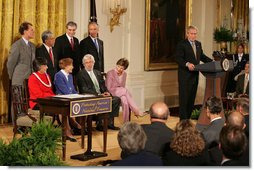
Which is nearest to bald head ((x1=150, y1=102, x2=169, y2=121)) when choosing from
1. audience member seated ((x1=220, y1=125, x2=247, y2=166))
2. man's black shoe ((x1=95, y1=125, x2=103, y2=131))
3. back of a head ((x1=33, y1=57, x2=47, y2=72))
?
audience member seated ((x1=220, y1=125, x2=247, y2=166))

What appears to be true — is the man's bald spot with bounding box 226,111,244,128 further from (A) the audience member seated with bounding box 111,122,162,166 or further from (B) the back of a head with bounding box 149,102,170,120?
(A) the audience member seated with bounding box 111,122,162,166

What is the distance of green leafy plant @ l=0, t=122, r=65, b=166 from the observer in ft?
17.4

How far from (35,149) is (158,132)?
1394 millimetres

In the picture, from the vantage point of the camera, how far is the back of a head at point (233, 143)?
384 centimetres

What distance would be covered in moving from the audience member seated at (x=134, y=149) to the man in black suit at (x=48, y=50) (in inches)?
171

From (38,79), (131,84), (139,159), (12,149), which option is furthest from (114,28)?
(139,159)

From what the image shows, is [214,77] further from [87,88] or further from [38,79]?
[38,79]

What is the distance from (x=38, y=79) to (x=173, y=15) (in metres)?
5.50

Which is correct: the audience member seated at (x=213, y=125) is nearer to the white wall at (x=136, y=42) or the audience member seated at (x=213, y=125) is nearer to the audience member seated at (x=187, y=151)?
the audience member seated at (x=187, y=151)

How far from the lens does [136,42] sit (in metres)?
11.1

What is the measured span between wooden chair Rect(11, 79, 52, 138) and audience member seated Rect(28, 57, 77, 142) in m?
0.09

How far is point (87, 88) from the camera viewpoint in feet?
26.6

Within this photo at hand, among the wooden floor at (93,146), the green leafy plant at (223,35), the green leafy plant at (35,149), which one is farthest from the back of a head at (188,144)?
the green leafy plant at (223,35)

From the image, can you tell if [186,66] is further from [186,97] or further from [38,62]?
[38,62]
